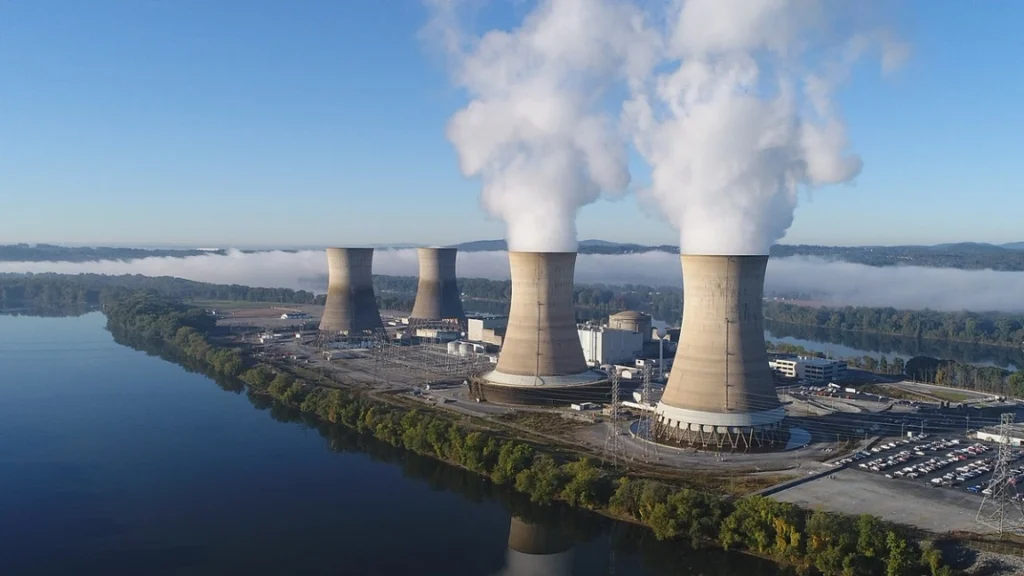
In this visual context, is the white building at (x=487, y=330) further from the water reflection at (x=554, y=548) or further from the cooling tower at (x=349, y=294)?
the water reflection at (x=554, y=548)

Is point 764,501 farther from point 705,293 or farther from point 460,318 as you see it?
point 460,318

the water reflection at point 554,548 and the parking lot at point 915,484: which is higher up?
the parking lot at point 915,484

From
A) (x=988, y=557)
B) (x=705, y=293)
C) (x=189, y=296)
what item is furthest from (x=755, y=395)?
(x=189, y=296)

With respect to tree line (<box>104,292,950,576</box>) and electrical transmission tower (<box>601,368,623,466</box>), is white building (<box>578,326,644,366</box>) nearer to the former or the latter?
tree line (<box>104,292,950,576</box>)

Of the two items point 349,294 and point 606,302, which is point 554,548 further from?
point 606,302

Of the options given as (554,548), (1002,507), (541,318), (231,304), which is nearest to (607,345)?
(541,318)

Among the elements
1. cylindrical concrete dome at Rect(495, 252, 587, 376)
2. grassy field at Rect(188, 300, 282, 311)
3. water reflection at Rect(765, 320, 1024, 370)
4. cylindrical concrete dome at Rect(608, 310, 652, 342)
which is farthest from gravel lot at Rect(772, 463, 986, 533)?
grassy field at Rect(188, 300, 282, 311)

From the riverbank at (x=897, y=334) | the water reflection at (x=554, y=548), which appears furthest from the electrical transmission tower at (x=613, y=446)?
the riverbank at (x=897, y=334)
